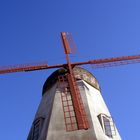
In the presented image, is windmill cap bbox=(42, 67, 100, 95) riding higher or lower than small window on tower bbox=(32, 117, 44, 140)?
higher

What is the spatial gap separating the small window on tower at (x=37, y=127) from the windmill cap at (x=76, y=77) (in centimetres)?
212

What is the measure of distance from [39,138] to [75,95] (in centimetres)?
232

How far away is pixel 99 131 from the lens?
12773mm

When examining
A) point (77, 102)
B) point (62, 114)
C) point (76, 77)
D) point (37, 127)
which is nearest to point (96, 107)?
point (77, 102)

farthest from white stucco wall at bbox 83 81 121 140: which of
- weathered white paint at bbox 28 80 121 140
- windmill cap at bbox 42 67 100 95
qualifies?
windmill cap at bbox 42 67 100 95

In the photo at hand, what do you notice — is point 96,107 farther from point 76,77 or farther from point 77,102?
point 76,77

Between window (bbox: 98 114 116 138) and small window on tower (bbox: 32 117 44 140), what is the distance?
2.48m

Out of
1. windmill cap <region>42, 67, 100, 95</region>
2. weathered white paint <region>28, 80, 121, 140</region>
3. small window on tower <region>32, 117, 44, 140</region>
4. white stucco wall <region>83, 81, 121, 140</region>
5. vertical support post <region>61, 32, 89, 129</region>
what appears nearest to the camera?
weathered white paint <region>28, 80, 121, 140</region>

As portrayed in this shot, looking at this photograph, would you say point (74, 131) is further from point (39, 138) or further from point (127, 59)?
point (127, 59)

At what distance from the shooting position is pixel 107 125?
1392cm

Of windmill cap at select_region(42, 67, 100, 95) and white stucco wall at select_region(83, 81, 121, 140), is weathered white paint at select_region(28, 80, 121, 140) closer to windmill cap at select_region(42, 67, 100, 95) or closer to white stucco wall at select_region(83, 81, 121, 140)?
white stucco wall at select_region(83, 81, 121, 140)

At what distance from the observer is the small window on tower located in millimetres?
13805

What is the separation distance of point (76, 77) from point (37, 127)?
3.05 m

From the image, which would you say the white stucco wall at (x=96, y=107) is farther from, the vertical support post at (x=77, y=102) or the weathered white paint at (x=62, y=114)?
the vertical support post at (x=77, y=102)
